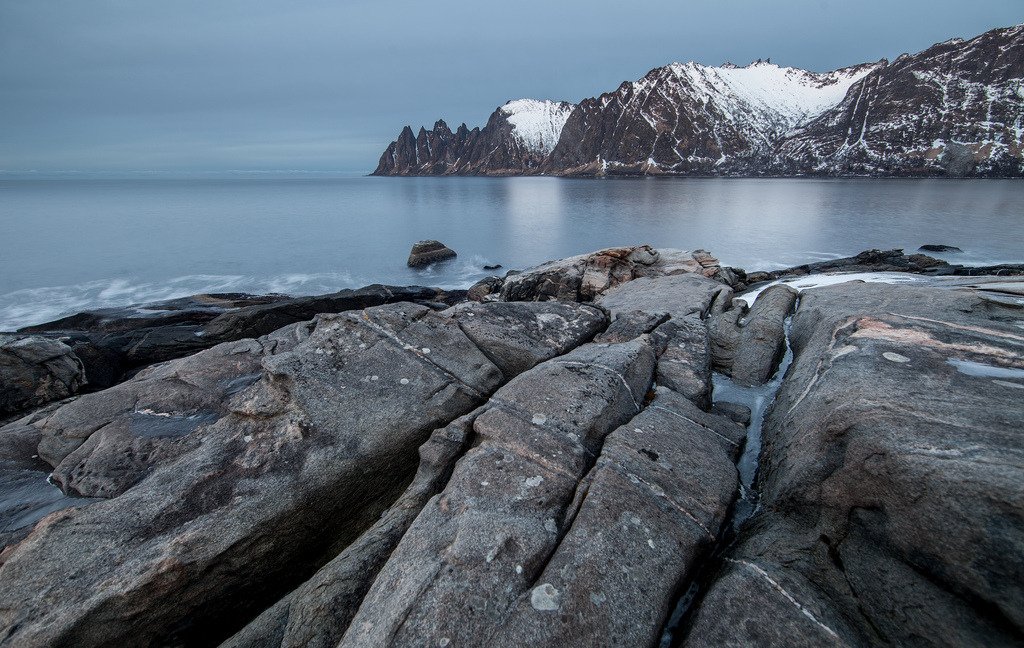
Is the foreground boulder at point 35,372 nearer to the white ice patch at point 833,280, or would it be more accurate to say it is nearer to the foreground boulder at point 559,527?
the foreground boulder at point 559,527

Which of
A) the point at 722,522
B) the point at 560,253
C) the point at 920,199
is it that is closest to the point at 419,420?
the point at 722,522

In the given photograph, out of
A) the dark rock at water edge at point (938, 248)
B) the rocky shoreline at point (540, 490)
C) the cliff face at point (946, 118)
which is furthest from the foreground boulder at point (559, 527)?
the cliff face at point (946, 118)

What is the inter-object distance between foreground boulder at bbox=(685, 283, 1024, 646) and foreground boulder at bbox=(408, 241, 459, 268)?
38240 mm

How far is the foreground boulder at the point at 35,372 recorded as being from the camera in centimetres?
1309

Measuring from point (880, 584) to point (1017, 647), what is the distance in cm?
109

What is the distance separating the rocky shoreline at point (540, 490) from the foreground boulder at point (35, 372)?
134 inches

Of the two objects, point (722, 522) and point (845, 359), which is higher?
point (845, 359)

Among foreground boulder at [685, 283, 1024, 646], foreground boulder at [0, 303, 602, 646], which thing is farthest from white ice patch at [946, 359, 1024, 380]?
foreground boulder at [0, 303, 602, 646]

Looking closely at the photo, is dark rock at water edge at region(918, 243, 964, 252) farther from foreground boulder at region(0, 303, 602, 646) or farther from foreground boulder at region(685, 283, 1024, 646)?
foreground boulder at region(0, 303, 602, 646)

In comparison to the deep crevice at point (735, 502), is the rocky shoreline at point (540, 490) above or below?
above

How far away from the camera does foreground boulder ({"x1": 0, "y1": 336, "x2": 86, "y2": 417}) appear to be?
42.9 feet

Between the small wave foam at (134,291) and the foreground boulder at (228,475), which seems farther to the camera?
the small wave foam at (134,291)

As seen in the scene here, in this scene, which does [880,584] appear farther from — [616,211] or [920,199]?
[920,199]

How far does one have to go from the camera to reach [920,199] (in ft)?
282
